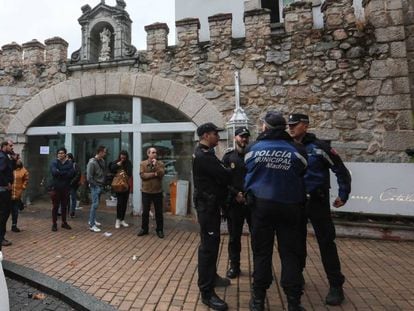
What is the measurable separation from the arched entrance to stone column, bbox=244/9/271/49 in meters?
1.61

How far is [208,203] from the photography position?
3.15 m

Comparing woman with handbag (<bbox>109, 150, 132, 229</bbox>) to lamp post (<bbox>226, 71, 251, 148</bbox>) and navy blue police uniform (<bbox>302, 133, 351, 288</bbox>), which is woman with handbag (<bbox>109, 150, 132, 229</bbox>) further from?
navy blue police uniform (<bbox>302, 133, 351, 288</bbox>)

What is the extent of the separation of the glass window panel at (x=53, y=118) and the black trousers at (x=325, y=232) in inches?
279

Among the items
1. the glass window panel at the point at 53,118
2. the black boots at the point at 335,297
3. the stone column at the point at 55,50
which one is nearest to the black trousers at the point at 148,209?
the black boots at the point at 335,297

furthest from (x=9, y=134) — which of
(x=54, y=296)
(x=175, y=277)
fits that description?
(x=175, y=277)

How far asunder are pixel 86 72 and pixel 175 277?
593 cm

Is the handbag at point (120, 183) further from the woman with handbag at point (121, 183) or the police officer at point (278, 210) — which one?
the police officer at point (278, 210)

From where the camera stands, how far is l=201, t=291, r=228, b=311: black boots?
9.61 ft

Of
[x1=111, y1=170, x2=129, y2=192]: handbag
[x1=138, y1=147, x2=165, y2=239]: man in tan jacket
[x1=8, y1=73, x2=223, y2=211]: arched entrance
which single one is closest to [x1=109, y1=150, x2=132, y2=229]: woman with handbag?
[x1=111, y1=170, x2=129, y2=192]: handbag

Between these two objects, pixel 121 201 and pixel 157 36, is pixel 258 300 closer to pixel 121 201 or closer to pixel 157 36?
pixel 121 201

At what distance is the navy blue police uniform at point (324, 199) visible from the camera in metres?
3.11

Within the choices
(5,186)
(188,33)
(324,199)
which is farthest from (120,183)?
(324,199)

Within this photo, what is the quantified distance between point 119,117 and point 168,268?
191 inches

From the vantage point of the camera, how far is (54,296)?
3.47 meters
